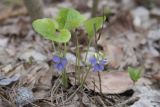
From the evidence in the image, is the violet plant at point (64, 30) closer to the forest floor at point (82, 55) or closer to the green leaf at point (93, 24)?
the green leaf at point (93, 24)

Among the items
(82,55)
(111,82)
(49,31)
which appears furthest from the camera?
(82,55)

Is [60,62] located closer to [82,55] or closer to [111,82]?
[111,82]

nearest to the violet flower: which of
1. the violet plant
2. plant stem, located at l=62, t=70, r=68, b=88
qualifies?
the violet plant

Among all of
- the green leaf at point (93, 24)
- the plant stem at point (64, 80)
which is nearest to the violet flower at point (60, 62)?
the plant stem at point (64, 80)

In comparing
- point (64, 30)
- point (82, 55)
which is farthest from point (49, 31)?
point (82, 55)

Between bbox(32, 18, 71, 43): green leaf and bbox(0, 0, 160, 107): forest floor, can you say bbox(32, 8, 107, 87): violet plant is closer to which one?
bbox(32, 18, 71, 43): green leaf

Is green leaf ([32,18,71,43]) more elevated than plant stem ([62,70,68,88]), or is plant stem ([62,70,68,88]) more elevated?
green leaf ([32,18,71,43])

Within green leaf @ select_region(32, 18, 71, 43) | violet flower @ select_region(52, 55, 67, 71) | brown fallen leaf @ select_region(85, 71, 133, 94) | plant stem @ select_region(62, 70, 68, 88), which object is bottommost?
brown fallen leaf @ select_region(85, 71, 133, 94)
